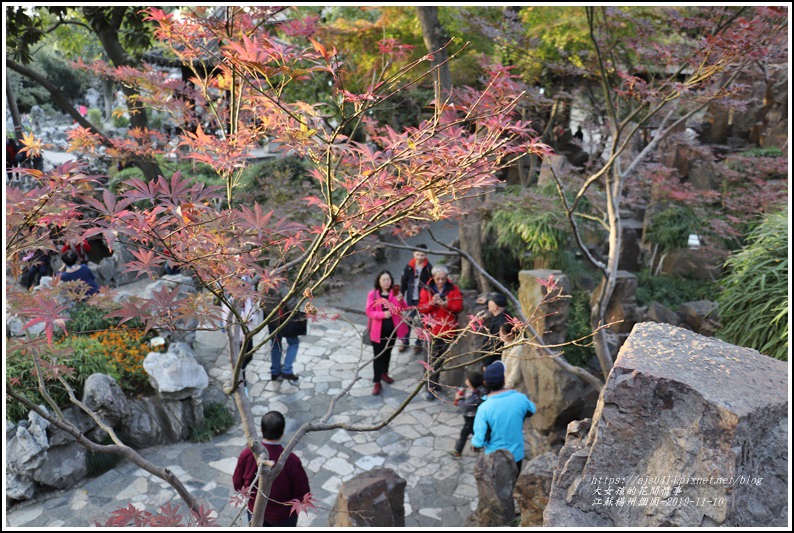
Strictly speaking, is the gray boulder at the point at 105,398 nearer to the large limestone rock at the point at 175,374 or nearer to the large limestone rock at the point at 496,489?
the large limestone rock at the point at 175,374

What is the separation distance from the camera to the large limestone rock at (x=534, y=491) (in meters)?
3.92

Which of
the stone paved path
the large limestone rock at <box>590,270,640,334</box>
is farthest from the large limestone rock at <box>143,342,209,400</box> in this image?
the large limestone rock at <box>590,270,640,334</box>

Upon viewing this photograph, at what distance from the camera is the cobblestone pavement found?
479cm

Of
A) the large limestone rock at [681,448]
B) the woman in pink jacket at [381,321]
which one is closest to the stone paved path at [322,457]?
the woman in pink jacket at [381,321]

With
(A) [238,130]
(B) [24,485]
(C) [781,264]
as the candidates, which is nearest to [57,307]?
(A) [238,130]

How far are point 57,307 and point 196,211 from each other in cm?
66

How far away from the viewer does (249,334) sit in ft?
9.02

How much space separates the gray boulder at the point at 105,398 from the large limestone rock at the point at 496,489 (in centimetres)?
334

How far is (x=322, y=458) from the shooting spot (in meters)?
5.57

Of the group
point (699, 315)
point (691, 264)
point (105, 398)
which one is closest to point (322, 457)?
point (105, 398)

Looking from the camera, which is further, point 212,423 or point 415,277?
point 415,277

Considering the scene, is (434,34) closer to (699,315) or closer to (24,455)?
(699,315)

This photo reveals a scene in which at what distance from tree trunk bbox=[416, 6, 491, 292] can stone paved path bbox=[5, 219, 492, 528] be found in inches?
58.5

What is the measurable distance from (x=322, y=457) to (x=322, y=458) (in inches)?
0.6
